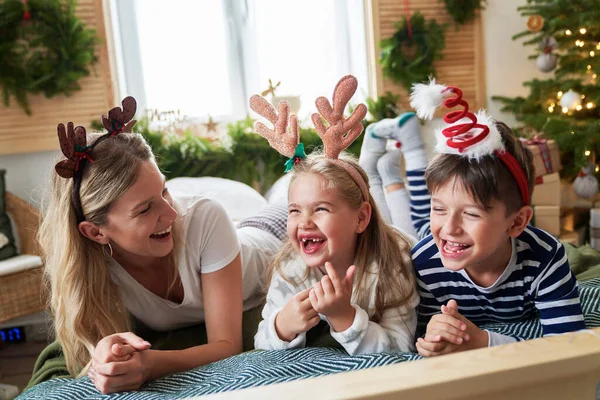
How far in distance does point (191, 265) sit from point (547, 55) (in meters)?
2.85

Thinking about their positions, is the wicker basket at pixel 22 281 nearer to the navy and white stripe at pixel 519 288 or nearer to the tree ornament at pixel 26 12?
the tree ornament at pixel 26 12

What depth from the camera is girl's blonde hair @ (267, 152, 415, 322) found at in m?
1.31

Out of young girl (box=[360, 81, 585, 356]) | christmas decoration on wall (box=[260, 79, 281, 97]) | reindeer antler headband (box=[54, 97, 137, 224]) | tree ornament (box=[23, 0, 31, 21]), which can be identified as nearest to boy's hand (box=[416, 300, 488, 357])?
young girl (box=[360, 81, 585, 356])

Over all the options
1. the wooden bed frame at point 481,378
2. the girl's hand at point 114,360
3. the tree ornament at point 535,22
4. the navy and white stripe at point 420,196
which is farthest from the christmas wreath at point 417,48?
the wooden bed frame at point 481,378

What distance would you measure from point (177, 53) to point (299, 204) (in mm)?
2715

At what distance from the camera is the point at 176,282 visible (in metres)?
1.55

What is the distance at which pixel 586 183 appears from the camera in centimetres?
331

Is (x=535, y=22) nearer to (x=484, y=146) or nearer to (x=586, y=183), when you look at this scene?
(x=586, y=183)

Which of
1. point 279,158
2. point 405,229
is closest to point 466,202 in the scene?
point 405,229

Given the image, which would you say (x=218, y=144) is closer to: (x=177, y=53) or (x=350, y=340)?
(x=177, y=53)

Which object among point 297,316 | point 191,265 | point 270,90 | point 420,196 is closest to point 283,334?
point 297,316

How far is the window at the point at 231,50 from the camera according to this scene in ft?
12.1

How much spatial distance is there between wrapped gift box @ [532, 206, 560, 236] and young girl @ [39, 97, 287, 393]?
83.6 inches

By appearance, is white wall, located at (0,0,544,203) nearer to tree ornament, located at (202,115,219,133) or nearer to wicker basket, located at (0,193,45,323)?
tree ornament, located at (202,115,219,133)
